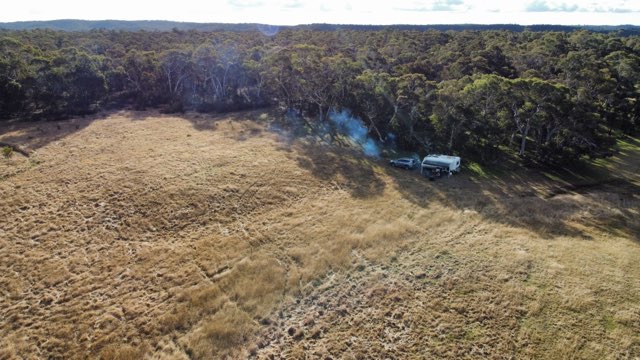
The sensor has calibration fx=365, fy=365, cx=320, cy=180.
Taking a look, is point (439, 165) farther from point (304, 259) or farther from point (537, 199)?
point (304, 259)

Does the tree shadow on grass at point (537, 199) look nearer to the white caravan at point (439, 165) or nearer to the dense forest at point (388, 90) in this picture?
the white caravan at point (439, 165)

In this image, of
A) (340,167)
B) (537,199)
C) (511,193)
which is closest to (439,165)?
(511,193)

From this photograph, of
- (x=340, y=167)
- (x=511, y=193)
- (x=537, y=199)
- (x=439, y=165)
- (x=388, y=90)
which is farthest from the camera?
(x=388, y=90)

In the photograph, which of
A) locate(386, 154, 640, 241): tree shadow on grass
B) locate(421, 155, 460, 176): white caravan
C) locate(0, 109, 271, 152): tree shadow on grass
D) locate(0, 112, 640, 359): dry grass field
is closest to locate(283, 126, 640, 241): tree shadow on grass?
locate(386, 154, 640, 241): tree shadow on grass

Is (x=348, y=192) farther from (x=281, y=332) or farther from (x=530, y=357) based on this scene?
(x=530, y=357)

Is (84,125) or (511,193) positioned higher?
(84,125)

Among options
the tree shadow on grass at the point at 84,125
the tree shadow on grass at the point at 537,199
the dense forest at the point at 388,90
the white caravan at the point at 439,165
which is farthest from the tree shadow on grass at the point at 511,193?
the tree shadow on grass at the point at 84,125

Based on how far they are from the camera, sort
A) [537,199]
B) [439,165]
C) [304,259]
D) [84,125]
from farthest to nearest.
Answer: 1. [84,125]
2. [439,165]
3. [537,199]
4. [304,259]

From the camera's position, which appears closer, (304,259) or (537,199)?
(304,259)
